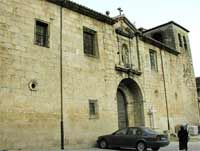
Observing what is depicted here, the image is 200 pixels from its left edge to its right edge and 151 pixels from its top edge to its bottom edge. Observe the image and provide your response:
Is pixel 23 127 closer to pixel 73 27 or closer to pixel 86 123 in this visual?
pixel 86 123

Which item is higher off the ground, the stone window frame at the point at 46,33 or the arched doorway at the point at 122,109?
the stone window frame at the point at 46,33

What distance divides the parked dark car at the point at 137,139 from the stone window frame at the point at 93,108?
1356 millimetres

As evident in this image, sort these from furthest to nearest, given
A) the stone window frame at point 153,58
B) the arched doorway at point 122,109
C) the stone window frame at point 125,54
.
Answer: the stone window frame at point 153,58 < the arched doorway at point 122,109 < the stone window frame at point 125,54

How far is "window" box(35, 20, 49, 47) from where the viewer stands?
557 inches

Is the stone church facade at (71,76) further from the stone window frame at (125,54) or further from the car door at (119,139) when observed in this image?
the car door at (119,139)

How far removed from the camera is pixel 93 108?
15.8 metres

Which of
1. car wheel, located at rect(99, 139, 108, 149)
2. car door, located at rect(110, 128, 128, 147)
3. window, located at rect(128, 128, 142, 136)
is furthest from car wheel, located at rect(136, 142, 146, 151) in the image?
car wheel, located at rect(99, 139, 108, 149)

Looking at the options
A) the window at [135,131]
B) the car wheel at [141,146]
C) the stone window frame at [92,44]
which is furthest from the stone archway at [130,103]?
the car wheel at [141,146]

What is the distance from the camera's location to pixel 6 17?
12.7m

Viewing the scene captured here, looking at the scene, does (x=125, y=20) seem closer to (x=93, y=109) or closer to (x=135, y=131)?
(x=93, y=109)

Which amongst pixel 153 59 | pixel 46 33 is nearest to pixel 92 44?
pixel 46 33

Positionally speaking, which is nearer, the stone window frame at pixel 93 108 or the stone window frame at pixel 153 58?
the stone window frame at pixel 93 108

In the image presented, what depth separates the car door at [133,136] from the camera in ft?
44.9

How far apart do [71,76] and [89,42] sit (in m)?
2.98
